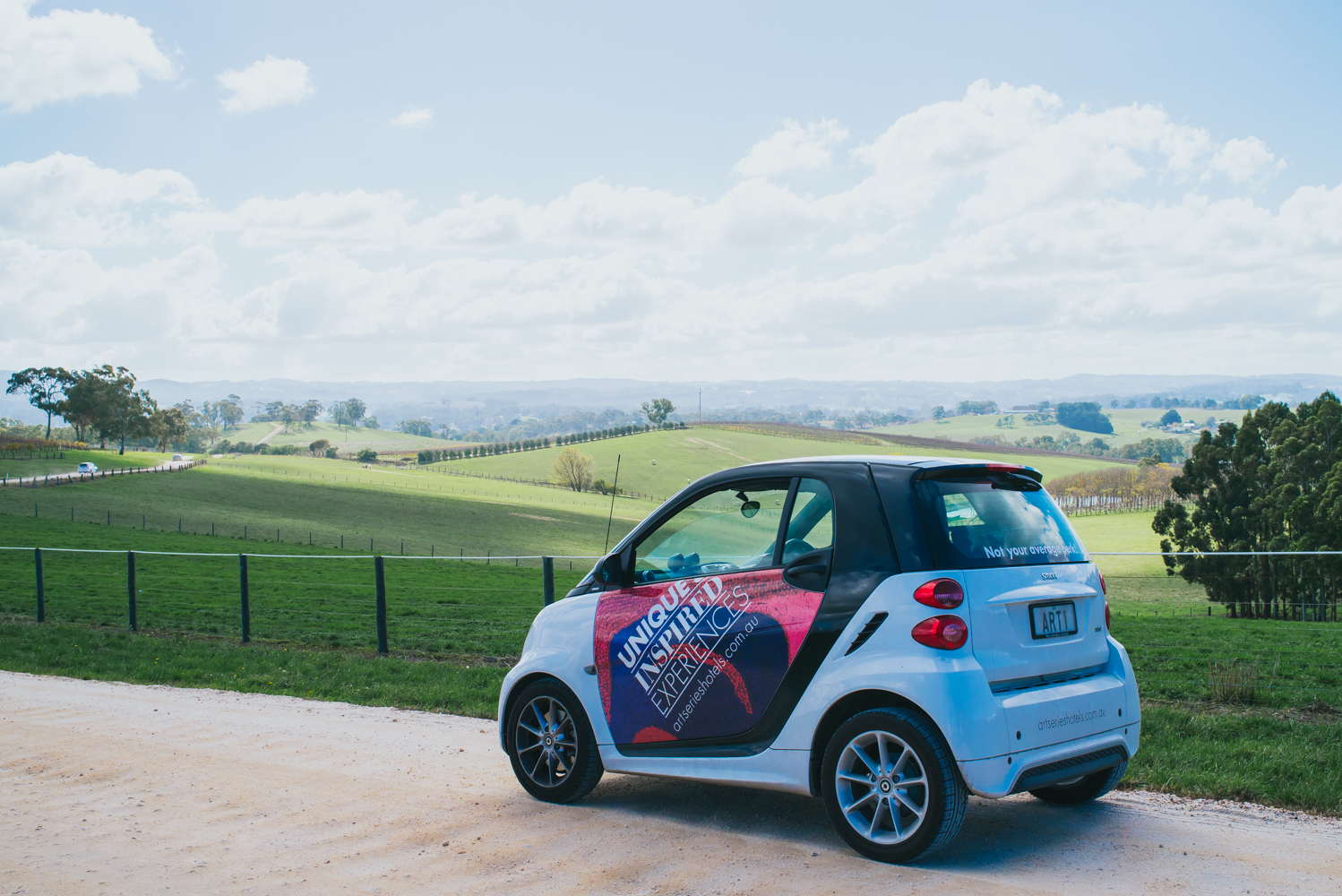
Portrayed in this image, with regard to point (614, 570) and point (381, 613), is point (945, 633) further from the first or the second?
point (381, 613)

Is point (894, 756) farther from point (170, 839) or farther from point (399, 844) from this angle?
point (170, 839)

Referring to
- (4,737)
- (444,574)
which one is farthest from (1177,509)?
(4,737)

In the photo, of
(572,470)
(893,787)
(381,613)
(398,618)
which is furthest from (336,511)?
(893,787)

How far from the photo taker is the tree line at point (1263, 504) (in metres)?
42.3

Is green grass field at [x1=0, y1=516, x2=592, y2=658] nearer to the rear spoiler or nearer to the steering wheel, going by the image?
the steering wheel

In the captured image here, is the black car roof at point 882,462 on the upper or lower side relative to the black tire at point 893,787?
upper

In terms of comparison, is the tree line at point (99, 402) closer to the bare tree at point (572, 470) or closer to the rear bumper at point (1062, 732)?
the bare tree at point (572, 470)

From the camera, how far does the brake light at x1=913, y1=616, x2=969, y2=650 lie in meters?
4.68

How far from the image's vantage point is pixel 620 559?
237 inches

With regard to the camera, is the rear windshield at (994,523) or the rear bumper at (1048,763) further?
the rear windshield at (994,523)

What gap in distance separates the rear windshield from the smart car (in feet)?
0.04

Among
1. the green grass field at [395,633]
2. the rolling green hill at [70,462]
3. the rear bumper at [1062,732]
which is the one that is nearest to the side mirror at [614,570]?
the green grass field at [395,633]

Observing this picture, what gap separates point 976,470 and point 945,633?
993mm

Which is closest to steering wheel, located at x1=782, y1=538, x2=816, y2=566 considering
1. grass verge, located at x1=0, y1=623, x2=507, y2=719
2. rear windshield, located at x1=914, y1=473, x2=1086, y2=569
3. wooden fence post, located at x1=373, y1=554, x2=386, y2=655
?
rear windshield, located at x1=914, y1=473, x2=1086, y2=569
